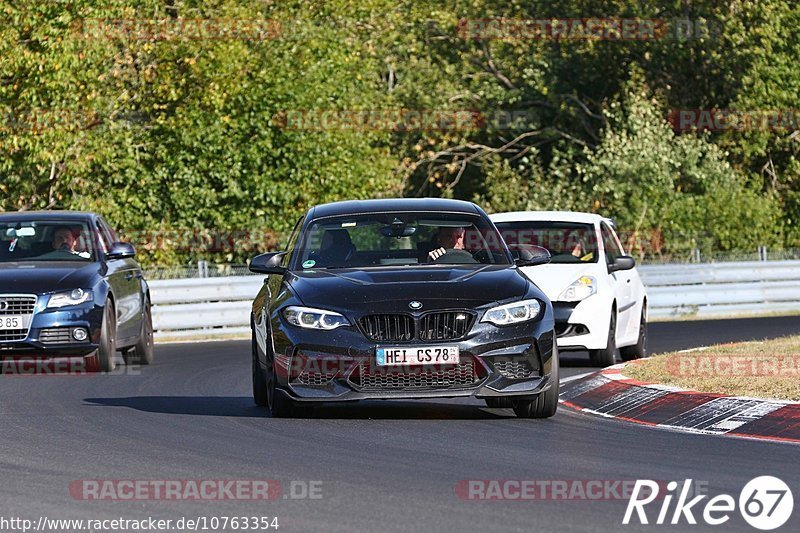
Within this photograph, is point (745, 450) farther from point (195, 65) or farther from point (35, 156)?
point (195, 65)

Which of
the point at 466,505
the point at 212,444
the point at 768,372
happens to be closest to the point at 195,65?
the point at 768,372

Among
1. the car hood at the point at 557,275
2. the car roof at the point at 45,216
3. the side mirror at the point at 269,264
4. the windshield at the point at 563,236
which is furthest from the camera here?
the car roof at the point at 45,216

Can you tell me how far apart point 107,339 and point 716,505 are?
10270 mm

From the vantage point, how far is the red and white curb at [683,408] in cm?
1104

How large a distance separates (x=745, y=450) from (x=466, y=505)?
8.75ft

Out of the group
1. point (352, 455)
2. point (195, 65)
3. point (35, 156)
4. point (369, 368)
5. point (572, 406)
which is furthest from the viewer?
point (195, 65)

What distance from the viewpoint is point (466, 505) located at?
7930 mm

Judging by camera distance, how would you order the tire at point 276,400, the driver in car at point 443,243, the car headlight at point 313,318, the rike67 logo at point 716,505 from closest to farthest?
1. the rike67 logo at point 716,505
2. the car headlight at point 313,318
3. the tire at point 276,400
4. the driver in car at point 443,243

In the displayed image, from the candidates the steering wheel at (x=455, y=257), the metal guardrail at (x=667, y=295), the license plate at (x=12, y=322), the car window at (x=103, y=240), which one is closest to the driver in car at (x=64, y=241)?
the car window at (x=103, y=240)

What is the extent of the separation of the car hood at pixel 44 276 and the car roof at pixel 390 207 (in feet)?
13.8

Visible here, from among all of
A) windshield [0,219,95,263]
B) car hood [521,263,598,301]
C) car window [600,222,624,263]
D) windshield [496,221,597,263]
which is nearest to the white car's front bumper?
car hood [521,263,598,301]

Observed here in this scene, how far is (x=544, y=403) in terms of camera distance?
11906 mm

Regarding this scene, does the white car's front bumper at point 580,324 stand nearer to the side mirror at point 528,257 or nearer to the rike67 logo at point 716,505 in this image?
the side mirror at point 528,257

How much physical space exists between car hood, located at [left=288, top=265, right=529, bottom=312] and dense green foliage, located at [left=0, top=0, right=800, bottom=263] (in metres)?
20.1
